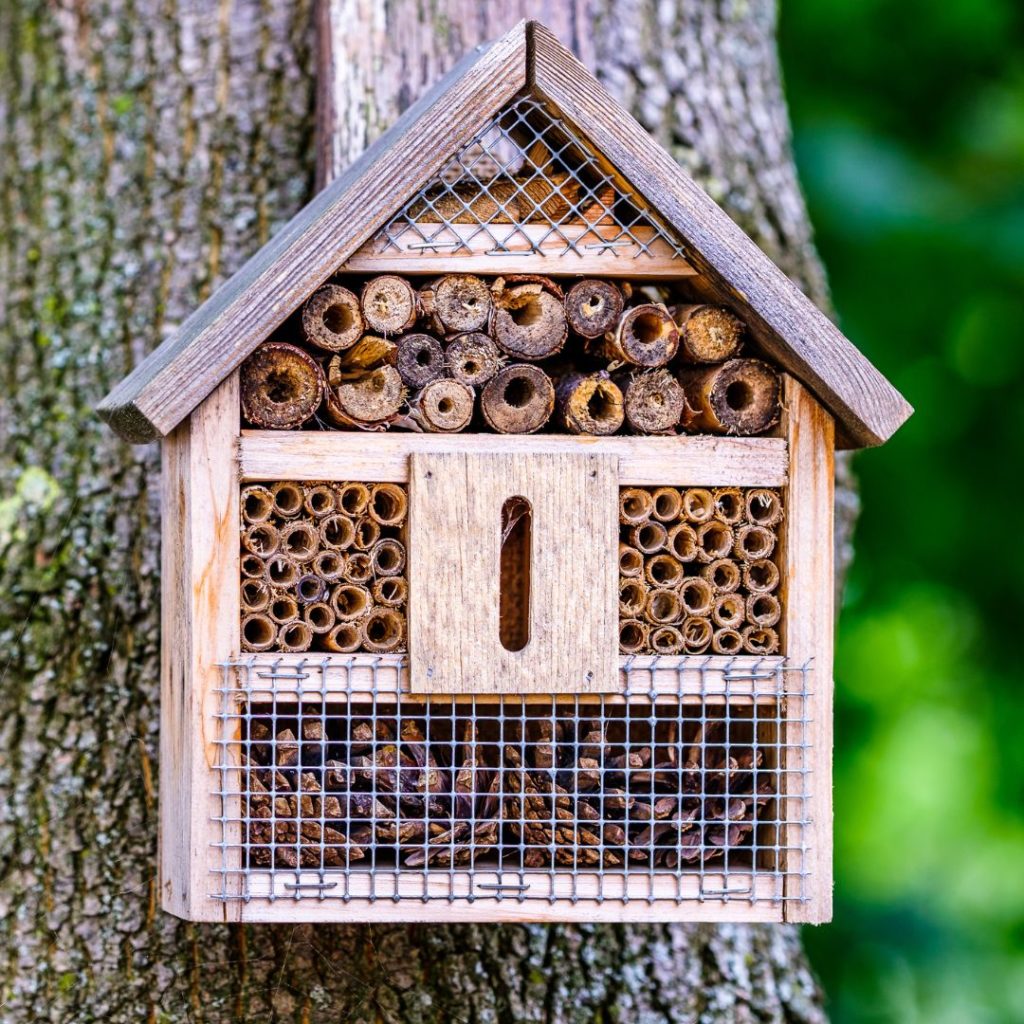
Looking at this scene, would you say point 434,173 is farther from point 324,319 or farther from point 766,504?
point 766,504

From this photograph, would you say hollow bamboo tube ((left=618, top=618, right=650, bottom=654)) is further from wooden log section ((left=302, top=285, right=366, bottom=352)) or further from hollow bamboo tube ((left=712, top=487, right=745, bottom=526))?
wooden log section ((left=302, top=285, right=366, bottom=352))

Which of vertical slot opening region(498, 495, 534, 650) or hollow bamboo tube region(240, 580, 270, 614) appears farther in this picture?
vertical slot opening region(498, 495, 534, 650)

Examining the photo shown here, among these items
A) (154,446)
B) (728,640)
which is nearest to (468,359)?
(728,640)

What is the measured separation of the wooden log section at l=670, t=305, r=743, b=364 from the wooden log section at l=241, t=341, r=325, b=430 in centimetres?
46

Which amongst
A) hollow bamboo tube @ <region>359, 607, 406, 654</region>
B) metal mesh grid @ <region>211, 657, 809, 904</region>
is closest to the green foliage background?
metal mesh grid @ <region>211, 657, 809, 904</region>

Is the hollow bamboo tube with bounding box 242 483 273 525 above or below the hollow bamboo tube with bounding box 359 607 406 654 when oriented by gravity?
above

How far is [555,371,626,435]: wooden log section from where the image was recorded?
1.86 m

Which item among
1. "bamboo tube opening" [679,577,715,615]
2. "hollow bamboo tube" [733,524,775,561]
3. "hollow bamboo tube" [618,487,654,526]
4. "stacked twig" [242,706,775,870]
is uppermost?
"hollow bamboo tube" [618,487,654,526]

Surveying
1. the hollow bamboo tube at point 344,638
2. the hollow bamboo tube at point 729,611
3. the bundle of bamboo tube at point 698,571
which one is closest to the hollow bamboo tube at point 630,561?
the bundle of bamboo tube at point 698,571

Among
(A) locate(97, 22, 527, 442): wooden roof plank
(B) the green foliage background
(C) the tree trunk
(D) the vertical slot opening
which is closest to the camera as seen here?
(A) locate(97, 22, 527, 442): wooden roof plank

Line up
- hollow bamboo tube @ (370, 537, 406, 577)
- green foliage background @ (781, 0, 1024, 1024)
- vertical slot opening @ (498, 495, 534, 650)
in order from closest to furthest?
hollow bamboo tube @ (370, 537, 406, 577), vertical slot opening @ (498, 495, 534, 650), green foliage background @ (781, 0, 1024, 1024)

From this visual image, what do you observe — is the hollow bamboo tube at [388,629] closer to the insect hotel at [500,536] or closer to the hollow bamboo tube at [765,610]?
the insect hotel at [500,536]

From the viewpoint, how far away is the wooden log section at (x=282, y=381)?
5.91ft

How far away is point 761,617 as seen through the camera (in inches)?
74.5
